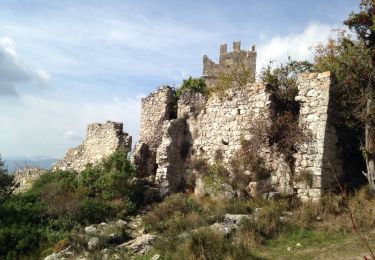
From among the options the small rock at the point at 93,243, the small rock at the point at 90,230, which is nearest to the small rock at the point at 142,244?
the small rock at the point at 93,243

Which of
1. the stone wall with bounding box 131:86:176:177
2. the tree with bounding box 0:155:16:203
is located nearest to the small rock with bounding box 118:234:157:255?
the stone wall with bounding box 131:86:176:177

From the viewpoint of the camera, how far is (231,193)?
1371 centimetres

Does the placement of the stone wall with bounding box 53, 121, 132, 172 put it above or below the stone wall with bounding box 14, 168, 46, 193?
above

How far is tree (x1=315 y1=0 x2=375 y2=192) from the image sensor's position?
40.7 ft

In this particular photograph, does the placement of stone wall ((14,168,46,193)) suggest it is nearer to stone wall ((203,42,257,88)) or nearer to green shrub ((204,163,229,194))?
green shrub ((204,163,229,194))

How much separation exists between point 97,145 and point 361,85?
40.7 ft

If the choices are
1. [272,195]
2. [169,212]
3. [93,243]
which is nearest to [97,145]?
[169,212]

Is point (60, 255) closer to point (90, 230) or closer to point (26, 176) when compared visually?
point (90, 230)

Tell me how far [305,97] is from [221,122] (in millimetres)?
3441

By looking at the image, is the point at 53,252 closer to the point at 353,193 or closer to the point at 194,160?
the point at 194,160

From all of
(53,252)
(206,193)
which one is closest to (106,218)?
(53,252)

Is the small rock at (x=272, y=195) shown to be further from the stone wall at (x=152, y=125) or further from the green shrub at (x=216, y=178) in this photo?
the stone wall at (x=152, y=125)

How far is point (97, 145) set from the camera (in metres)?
20.2

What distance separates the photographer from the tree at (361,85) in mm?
12398
